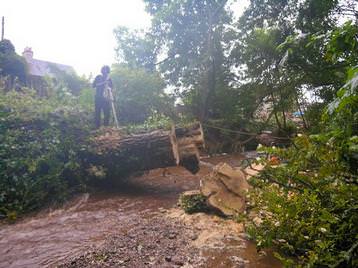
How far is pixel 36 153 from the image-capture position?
5.43 m

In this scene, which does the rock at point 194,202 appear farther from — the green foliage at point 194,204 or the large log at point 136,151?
the large log at point 136,151

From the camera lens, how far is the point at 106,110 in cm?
749

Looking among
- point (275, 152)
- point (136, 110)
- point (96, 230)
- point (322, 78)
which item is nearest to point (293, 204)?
point (275, 152)

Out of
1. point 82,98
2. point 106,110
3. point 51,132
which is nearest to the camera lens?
point 51,132

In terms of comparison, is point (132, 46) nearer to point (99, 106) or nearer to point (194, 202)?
point (99, 106)

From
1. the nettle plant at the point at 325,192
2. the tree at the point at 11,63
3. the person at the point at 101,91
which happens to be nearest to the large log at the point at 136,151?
the person at the point at 101,91

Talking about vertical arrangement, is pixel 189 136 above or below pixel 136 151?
above

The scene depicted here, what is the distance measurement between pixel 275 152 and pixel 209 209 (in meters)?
2.30

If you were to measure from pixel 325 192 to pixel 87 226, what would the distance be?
126 inches

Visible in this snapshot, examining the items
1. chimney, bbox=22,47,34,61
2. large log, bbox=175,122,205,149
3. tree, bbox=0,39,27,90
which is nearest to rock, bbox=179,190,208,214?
large log, bbox=175,122,205,149

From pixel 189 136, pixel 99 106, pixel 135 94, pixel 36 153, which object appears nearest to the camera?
pixel 36 153

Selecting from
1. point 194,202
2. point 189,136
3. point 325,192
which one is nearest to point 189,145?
point 189,136

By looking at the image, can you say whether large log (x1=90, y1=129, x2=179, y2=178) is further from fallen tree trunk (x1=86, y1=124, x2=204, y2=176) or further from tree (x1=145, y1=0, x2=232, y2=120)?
tree (x1=145, y1=0, x2=232, y2=120)

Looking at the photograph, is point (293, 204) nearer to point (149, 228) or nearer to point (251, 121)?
point (149, 228)
